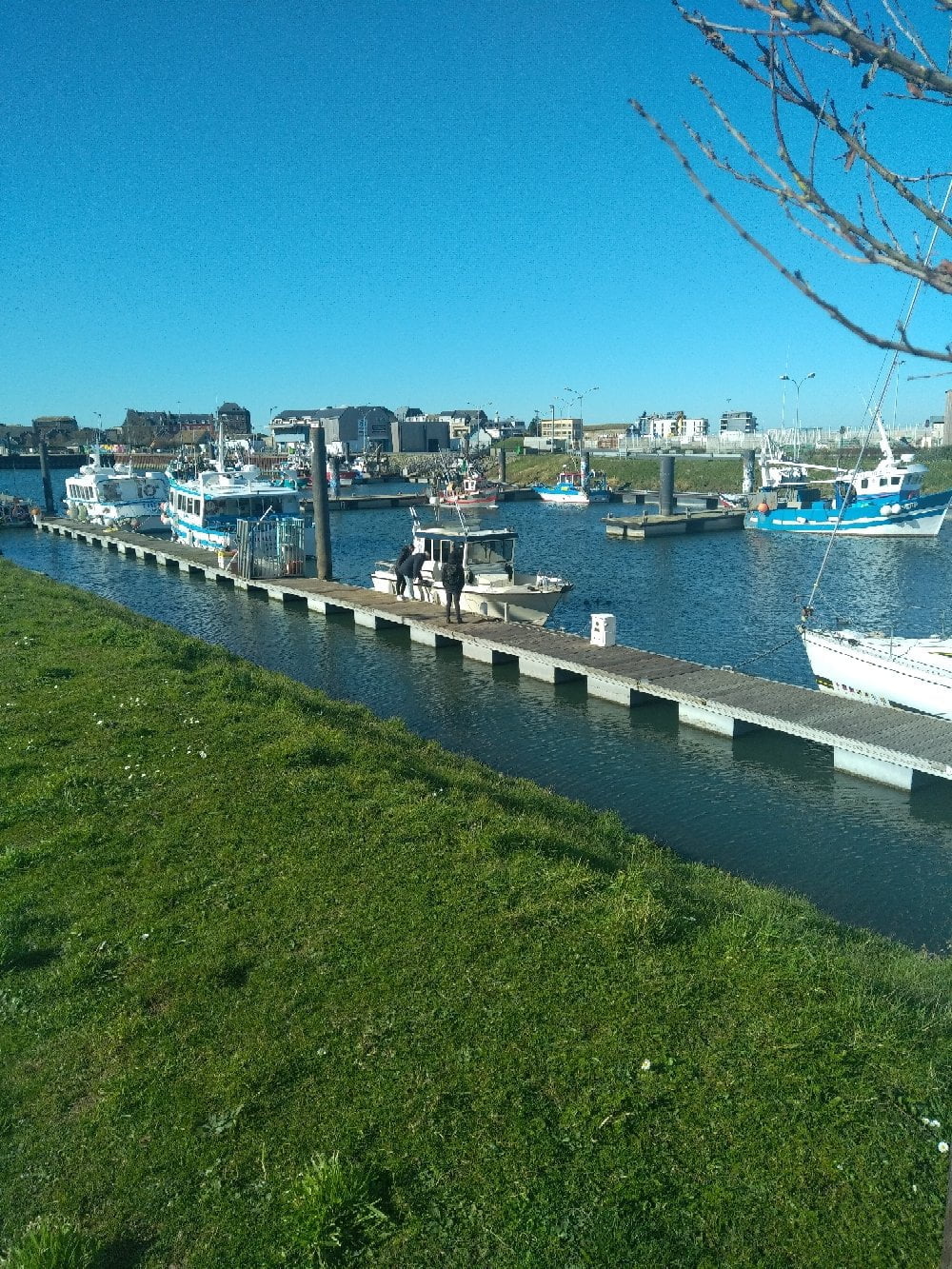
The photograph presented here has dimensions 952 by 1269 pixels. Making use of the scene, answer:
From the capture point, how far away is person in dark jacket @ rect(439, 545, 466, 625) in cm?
2683

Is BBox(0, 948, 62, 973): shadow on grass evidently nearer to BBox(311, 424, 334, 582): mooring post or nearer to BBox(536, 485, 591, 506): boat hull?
BBox(311, 424, 334, 582): mooring post

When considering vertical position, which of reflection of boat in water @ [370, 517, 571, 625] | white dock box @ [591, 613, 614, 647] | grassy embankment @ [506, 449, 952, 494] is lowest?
white dock box @ [591, 613, 614, 647]

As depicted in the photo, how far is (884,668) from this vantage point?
19.0 meters

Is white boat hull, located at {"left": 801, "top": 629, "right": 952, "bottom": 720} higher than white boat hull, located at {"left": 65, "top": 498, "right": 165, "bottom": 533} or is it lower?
lower

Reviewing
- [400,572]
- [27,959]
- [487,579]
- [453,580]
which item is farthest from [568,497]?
[27,959]

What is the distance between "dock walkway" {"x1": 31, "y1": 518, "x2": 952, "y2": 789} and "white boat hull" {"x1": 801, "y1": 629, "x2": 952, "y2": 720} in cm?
103

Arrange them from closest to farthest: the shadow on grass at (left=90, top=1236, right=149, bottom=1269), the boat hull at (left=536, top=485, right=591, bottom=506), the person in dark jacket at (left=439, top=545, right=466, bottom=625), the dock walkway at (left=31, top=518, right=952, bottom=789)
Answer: the shadow on grass at (left=90, top=1236, right=149, bottom=1269), the dock walkway at (left=31, top=518, right=952, bottom=789), the person in dark jacket at (left=439, top=545, right=466, bottom=625), the boat hull at (left=536, top=485, right=591, bottom=506)

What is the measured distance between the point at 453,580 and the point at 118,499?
4647 centimetres

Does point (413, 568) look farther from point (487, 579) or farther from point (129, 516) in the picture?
point (129, 516)

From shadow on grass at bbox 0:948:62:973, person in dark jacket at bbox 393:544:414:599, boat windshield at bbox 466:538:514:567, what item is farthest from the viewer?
person in dark jacket at bbox 393:544:414:599

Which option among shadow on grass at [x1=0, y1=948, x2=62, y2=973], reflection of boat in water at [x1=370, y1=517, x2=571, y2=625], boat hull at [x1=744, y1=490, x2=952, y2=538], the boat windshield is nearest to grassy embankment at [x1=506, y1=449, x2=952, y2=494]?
boat hull at [x1=744, y1=490, x2=952, y2=538]

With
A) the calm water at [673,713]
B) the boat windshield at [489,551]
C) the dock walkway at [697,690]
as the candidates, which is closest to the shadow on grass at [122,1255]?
the calm water at [673,713]

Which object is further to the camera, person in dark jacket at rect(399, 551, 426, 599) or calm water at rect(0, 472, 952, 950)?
person in dark jacket at rect(399, 551, 426, 599)

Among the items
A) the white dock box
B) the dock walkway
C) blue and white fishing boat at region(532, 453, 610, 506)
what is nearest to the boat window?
the dock walkway
